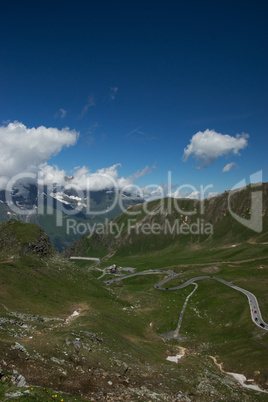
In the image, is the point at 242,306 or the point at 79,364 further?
the point at 242,306

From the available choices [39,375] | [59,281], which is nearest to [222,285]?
[59,281]

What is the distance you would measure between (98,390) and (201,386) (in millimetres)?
23769

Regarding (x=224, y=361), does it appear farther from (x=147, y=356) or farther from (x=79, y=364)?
(x=79, y=364)

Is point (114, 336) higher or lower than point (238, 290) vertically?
higher

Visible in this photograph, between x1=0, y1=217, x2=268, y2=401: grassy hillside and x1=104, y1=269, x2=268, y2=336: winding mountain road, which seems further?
x1=104, y1=269, x2=268, y2=336: winding mountain road

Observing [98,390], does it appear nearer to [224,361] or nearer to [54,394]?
[54,394]

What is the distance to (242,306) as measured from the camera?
101m

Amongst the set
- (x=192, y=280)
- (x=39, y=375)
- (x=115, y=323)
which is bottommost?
(x=192, y=280)

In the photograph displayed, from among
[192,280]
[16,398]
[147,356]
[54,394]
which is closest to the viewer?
[16,398]

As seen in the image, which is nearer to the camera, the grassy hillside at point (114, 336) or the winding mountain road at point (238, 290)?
the grassy hillside at point (114, 336)

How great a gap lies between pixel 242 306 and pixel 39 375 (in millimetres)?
94137

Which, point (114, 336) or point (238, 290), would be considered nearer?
point (114, 336)

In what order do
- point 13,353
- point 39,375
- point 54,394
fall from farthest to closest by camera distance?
1. point 13,353
2. point 39,375
3. point 54,394

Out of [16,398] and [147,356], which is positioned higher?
[16,398]
